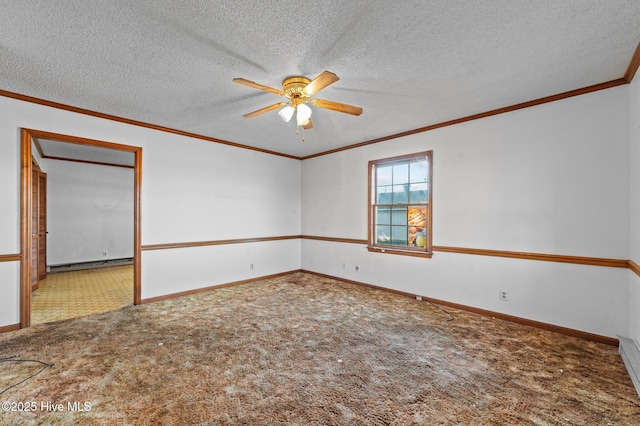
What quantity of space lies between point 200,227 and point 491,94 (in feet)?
15.2

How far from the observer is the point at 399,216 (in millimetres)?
4777

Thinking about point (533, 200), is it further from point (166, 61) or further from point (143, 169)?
point (143, 169)

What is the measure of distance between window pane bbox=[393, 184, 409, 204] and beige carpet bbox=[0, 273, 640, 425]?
5.98ft

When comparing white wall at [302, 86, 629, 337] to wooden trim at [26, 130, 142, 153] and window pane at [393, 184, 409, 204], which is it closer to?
window pane at [393, 184, 409, 204]

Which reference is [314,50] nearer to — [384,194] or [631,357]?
[384,194]

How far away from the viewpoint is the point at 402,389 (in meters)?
2.13

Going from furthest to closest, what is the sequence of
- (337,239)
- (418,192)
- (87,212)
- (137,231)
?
(87,212) → (337,239) → (418,192) → (137,231)

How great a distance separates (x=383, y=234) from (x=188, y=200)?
11.2 feet

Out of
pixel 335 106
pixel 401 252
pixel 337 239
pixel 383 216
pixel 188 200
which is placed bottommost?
pixel 401 252

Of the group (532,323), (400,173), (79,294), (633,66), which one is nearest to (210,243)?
(79,294)

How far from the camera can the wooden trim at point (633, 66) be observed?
2357 mm

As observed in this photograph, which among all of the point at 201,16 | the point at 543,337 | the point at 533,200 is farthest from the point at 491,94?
the point at 201,16

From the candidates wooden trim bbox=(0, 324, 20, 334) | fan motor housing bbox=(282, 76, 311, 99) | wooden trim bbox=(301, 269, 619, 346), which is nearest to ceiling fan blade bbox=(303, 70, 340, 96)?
fan motor housing bbox=(282, 76, 311, 99)

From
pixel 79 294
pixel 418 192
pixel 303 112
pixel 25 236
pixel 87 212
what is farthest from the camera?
pixel 87 212
